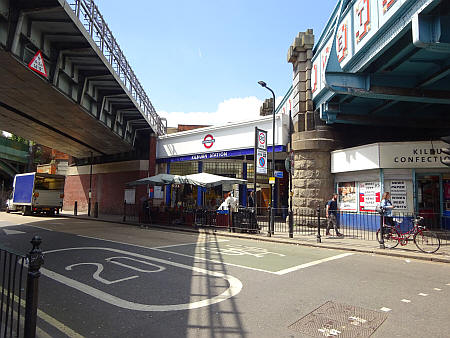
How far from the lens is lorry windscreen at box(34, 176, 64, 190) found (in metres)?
25.0

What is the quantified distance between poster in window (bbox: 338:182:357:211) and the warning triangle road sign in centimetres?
1466

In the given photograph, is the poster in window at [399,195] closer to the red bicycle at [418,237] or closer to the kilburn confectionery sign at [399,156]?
the kilburn confectionery sign at [399,156]

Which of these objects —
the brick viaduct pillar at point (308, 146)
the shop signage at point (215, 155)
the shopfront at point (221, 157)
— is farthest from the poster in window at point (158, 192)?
the brick viaduct pillar at point (308, 146)

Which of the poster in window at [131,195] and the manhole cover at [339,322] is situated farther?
the poster in window at [131,195]

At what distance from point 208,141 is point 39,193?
1444 cm

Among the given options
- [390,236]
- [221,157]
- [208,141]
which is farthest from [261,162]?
[208,141]

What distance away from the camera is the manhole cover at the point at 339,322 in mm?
3898

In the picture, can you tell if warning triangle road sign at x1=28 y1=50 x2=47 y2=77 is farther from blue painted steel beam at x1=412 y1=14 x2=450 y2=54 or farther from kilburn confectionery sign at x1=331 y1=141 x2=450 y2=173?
kilburn confectionery sign at x1=331 y1=141 x2=450 y2=173

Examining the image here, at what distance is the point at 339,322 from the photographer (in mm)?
4227

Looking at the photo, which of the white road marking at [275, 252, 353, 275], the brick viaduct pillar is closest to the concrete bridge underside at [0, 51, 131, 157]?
the white road marking at [275, 252, 353, 275]

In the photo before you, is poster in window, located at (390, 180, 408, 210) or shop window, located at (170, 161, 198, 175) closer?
poster in window, located at (390, 180, 408, 210)

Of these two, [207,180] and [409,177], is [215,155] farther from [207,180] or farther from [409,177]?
[409,177]

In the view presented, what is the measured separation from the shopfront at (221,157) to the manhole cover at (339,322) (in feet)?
50.2

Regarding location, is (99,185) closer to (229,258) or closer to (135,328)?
(229,258)
